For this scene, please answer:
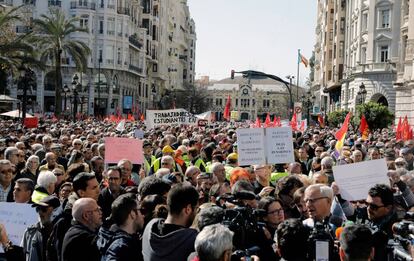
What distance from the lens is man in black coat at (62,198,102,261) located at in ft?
18.8

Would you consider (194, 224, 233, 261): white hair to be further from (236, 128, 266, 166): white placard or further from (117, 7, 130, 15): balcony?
(117, 7, 130, 15): balcony

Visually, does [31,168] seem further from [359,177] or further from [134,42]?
[134,42]

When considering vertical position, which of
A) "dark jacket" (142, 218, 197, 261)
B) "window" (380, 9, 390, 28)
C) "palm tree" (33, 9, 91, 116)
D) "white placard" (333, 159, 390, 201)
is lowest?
"dark jacket" (142, 218, 197, 261)

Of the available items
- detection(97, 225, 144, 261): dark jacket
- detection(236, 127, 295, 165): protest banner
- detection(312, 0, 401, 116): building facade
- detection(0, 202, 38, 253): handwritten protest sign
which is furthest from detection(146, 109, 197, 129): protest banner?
detection(312, 0, 401, 116): building facade

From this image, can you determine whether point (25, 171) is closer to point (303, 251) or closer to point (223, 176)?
point (223, 176)

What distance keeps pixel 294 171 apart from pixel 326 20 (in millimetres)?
75187

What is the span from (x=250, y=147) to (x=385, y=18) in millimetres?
47507

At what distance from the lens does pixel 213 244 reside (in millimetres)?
4453

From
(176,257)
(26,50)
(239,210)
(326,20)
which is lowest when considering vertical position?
(176,257)

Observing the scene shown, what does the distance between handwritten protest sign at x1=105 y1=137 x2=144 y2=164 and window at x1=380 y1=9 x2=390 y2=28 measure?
47628 millimetres

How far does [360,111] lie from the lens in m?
38.2

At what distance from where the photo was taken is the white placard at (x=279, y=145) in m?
11.9

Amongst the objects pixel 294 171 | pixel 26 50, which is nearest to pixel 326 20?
pixel 26 50

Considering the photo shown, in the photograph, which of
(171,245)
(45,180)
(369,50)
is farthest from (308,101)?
(171,245)
